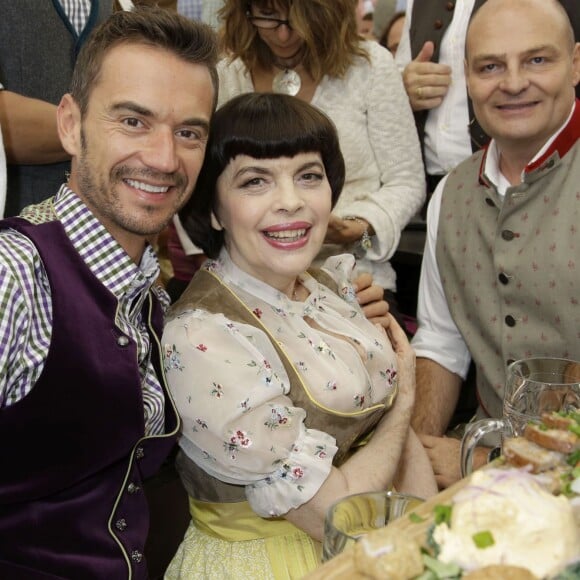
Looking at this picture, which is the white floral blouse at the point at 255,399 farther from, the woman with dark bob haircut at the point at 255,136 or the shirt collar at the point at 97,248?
the woman with dark bob haircut at the point at 255,136

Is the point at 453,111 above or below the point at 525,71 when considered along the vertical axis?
below

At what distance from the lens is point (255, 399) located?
133cm

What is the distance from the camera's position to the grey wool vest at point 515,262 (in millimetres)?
1789

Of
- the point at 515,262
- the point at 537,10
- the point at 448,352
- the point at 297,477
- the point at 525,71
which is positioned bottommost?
the point at 448,352

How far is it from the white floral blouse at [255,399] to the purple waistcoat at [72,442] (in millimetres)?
133

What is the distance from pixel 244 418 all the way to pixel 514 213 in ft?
2.99

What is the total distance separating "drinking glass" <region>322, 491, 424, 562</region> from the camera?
29.3 inches

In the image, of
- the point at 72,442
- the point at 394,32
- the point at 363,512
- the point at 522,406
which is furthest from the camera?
the point at 394,32

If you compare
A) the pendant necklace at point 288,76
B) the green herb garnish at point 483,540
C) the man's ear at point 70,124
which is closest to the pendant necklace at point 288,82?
the pendant necklace at point 288,76

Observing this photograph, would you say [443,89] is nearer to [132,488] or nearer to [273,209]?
[273,209]

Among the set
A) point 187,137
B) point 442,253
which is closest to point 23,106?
point 187,137

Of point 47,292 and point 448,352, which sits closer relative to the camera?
point 47,292

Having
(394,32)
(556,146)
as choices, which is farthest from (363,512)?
(394,32)

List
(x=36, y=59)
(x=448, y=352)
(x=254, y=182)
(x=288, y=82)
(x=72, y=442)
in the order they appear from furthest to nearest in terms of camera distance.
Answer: (x=288, y=82) < (x=448, y=352) < (x=36, y=59) < (x=254, y=182) < (x=72, y=442)
